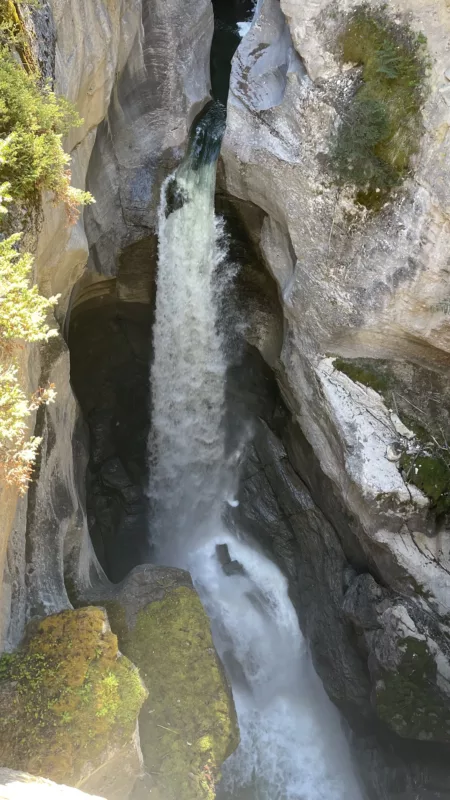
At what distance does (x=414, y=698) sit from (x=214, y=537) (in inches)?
249

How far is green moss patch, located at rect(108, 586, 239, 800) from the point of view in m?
7.31

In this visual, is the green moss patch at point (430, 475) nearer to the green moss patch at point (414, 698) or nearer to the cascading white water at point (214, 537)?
the green moss patch at point (414, 698)

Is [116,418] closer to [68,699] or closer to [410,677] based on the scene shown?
[68,699]

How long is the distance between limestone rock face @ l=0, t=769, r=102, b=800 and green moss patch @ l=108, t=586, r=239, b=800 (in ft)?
8.48

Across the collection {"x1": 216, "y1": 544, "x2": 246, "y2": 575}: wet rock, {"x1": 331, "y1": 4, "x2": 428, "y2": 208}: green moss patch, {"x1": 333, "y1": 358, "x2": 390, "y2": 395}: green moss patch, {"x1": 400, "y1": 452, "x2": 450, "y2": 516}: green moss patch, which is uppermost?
{"x1": 331, "y1": 4, "x2": 428, "y2": 208}: green moss patch

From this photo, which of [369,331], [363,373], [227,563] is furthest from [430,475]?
[227,563]

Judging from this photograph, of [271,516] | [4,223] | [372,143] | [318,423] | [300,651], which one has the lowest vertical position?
[300,651]

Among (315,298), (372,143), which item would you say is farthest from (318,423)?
(372,143)

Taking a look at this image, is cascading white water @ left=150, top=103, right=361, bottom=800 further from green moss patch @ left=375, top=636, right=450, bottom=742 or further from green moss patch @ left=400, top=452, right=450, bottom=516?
green moss patch @ left=400, top=452, right=450, bottom=516

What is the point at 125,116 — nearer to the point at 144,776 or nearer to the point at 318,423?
the point at 318,423

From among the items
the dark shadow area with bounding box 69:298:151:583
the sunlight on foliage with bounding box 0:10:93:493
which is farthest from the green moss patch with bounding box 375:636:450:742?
the sunlight on foliage with bounding box 0:10:93:493

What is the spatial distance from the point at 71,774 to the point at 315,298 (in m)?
7.78

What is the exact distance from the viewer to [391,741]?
10422 mm

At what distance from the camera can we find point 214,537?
1455cm
